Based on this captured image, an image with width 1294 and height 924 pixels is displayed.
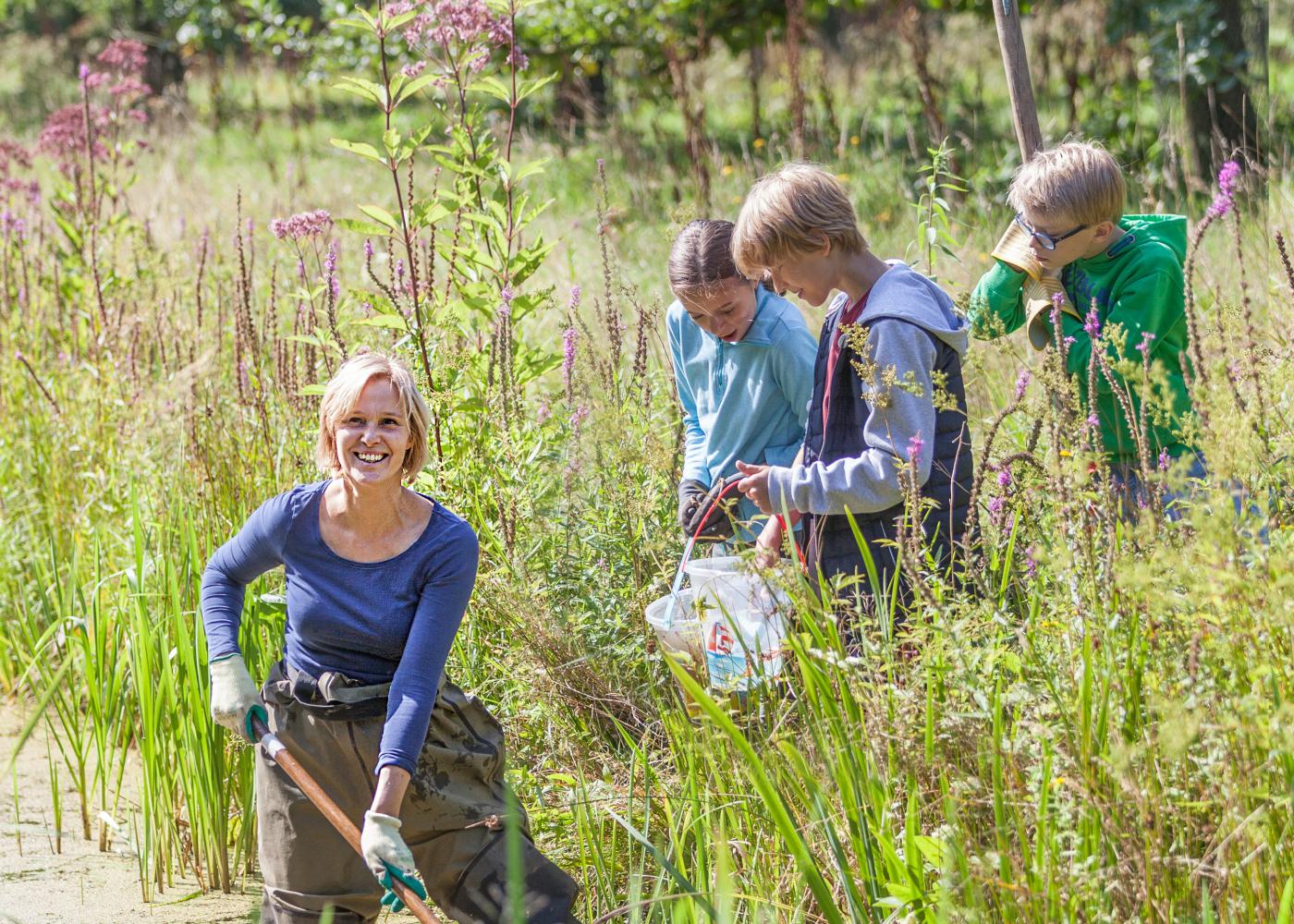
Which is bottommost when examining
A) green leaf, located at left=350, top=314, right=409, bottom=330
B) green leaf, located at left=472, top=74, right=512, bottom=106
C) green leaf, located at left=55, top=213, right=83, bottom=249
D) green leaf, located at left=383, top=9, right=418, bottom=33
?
green leaf, located at left=350, top=314, right=409, bottom=330

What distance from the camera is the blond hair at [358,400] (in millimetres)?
2525

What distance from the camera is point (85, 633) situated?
3586 mm

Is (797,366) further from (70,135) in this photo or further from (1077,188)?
(70,135)

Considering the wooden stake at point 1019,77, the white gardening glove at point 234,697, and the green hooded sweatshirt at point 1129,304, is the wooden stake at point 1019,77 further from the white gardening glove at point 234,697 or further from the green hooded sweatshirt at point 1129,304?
the white gardening glove at point 234,697

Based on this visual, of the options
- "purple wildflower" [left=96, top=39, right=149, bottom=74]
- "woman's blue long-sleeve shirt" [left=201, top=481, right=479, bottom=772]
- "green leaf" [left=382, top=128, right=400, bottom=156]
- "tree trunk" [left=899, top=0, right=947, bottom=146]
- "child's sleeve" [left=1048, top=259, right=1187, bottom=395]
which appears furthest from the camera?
"purple wildflower" [left=96, top=39, right=149, bottom=74]

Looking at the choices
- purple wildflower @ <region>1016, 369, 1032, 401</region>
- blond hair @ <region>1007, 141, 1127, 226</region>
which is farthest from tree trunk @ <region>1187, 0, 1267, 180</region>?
purple wildflower @ <region>1016, 369, 1032, 401</region>

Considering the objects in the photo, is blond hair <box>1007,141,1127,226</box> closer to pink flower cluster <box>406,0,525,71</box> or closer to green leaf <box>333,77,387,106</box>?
pink flower cluster <box>406,0,525,71</box>

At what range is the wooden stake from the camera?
325cm

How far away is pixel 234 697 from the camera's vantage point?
2520mm

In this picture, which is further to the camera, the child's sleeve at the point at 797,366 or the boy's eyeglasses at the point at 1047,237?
the child's sleeve at the point at 797,366

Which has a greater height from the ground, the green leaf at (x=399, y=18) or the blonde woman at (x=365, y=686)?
the green leaf at (x=399, y=18)

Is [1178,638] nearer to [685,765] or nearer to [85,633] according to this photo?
[685,765]

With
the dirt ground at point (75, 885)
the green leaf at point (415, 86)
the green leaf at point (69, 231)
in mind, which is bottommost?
the dirt ground at point (75, 885)

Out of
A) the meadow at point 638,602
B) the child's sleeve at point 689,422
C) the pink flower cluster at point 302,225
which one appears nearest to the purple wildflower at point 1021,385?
the meadow at point 638,602
